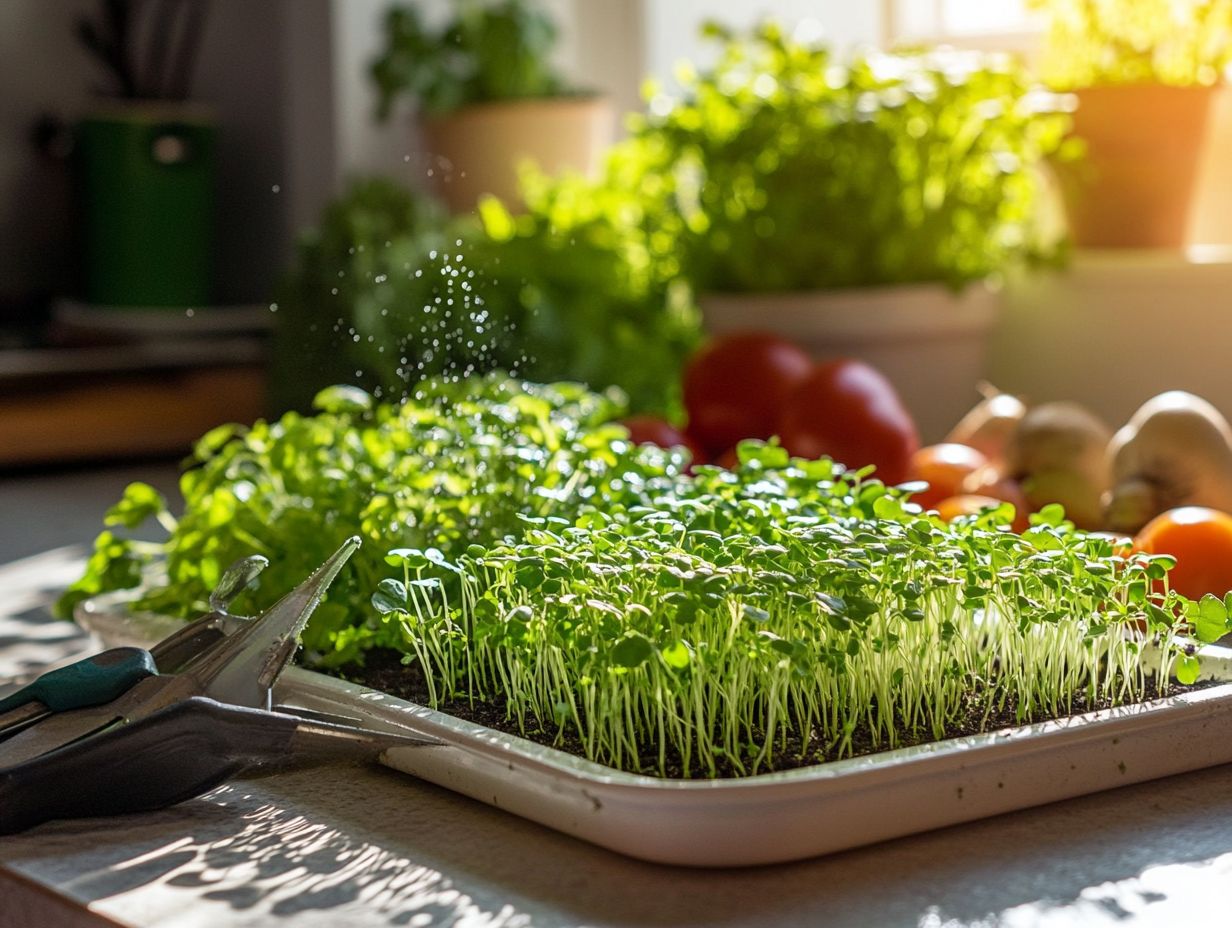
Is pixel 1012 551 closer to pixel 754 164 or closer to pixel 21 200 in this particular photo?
pixel 754 164

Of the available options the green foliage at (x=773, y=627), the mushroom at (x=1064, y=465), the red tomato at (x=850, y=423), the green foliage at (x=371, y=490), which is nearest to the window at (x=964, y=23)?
the red tomato at (x=850, y=423)

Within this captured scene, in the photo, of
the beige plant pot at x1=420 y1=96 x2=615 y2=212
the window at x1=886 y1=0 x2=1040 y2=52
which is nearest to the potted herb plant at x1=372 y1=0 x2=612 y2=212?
the beige plant pot at x1=420 y1=96 x2=615 y2=212

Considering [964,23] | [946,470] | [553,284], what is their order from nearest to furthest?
[946,470], [553,284], [964,23]

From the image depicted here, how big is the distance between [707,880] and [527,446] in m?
0.37

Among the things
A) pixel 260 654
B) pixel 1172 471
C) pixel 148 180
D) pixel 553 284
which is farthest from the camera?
pixel 148 180

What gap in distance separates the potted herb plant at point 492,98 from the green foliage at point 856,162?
693 millimetres

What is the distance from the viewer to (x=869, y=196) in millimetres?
1660

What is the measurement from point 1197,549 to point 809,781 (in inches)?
18.9

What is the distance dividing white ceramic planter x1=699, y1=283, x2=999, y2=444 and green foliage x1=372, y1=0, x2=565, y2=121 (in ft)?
2.78

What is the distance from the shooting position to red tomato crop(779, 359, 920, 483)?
1.34m

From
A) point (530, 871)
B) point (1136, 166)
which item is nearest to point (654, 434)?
point (1136, 166)

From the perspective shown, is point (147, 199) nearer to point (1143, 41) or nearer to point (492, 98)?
point (492, 98)

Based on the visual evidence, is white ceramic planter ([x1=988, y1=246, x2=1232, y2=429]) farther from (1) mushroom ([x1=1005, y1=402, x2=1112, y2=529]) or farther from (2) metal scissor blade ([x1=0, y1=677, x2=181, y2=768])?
(2) metal scissor blade ([x1=0, y1=677, x2=181, y2=768])

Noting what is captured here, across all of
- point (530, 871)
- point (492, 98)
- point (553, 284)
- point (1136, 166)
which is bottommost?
point (530, 871)
